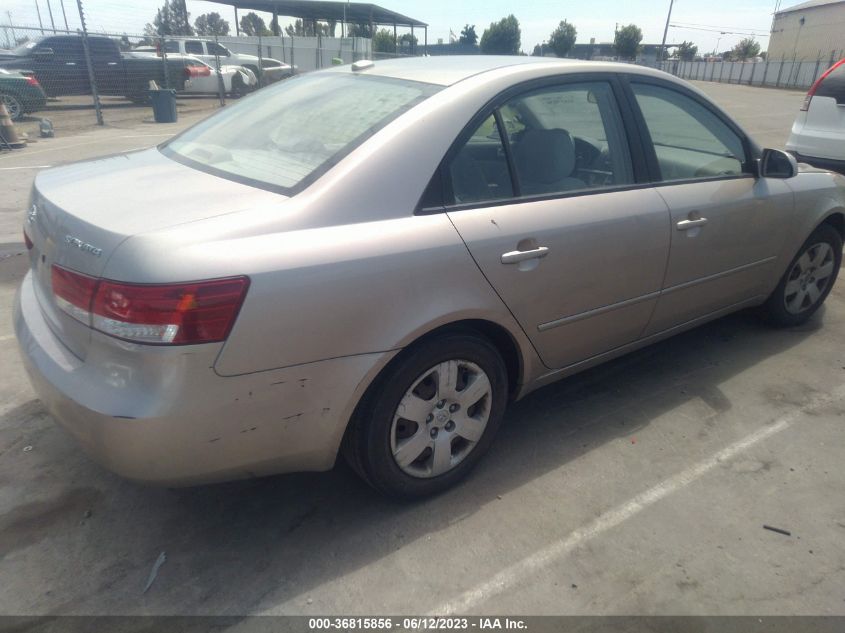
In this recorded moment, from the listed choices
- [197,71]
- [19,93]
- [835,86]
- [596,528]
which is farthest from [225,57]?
[596,528]

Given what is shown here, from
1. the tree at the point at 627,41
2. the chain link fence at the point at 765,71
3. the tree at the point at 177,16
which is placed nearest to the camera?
the chain link fence at the point at 765,71

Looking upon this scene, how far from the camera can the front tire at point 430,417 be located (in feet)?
7.76

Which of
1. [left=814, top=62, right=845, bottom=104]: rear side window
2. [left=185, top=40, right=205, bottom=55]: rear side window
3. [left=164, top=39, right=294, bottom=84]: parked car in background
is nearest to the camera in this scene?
[left=814, top=62, right=845, bottom=104]: rear side window

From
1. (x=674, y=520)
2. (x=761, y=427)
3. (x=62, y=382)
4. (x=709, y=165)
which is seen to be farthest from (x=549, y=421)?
(x=62, y=382)

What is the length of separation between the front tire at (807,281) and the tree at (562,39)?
6021 centimetres

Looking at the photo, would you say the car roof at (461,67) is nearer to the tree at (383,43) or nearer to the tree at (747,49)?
the tree at (383,43)

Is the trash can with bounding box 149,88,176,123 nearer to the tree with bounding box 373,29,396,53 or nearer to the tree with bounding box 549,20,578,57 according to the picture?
the tree with bounding box 373,29,396,53

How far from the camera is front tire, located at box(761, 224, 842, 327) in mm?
4195

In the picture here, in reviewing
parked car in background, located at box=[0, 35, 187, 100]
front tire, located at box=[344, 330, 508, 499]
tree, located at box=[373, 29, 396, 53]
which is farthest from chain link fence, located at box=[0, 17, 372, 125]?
tree, located at box=[373, 29, 396, 53]

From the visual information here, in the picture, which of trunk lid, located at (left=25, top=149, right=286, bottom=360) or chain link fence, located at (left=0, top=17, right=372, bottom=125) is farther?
chain link fence, located at (left=0, top=17, right=372, bottom=125)

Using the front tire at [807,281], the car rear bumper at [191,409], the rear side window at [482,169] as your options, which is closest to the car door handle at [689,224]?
the rear side window at [482,169]

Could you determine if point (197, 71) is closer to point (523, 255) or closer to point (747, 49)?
point (523, 255)

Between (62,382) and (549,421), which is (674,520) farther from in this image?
(62,382)

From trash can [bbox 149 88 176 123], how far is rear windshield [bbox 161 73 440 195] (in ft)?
44.4
